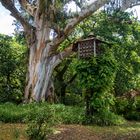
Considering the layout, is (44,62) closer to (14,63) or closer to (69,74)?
(14,63)

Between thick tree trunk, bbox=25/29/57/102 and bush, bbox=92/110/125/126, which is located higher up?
thick tree trunk, bbox=25/29/57/102

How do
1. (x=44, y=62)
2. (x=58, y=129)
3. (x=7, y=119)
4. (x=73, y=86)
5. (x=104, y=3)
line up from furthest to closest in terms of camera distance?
(x=73, y=86), (x=44, y=62), (x=104, y=3), (x=7, y=119), (x=58, y=129)

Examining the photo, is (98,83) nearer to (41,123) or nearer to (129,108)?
(129,108)

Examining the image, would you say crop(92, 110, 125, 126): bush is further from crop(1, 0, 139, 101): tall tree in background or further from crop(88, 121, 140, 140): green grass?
crop(1, 0, 139, 101): tall tree in background

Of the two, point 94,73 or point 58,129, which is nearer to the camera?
point 58,129

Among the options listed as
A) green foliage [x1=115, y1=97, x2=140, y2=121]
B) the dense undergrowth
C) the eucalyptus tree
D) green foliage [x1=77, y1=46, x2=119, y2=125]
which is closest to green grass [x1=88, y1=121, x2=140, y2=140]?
the dense undergrowth

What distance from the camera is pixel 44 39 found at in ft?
66.4

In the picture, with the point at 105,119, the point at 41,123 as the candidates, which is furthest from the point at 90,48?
the point at 41,123

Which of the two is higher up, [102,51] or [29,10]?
[29,10]

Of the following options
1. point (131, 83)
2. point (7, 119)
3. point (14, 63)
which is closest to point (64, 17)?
point (14, 63)

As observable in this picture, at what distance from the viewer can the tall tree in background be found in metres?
19.5

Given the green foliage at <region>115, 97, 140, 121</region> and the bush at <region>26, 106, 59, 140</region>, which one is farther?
the green foliage at <region>115, 97, 140, 121</region>

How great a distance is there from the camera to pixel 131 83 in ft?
77.6

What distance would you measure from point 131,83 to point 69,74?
502 centimetres
